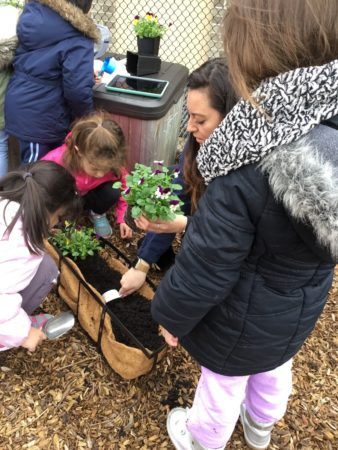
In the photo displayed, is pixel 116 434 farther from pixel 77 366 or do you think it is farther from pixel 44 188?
pixel 44 188

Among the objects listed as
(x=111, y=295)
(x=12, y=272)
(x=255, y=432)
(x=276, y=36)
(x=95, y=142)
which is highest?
(x=276, y=36)

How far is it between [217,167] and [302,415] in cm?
163

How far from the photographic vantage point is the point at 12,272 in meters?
1.71

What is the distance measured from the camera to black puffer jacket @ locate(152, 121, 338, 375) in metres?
0.97

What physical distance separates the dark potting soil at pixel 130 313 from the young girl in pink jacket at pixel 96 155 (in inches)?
19.1

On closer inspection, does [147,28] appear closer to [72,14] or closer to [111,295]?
[72,14]

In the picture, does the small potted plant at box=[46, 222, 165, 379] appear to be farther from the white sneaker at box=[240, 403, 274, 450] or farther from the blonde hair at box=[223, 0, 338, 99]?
the blonde hair at box=[223, 0, 338, 99]

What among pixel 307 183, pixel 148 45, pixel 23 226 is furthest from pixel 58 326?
pixel 148 45

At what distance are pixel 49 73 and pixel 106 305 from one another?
1479mm

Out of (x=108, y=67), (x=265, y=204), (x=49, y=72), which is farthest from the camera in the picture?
(x=108, y=67)

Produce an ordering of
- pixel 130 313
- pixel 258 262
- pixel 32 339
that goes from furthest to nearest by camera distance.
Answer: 1. pixel 130 313
2. pixel 32 339
3. pixel 258 262

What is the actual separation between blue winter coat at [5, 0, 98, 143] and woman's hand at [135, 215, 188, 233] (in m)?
1.31

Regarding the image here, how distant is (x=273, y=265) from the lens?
1199 mm

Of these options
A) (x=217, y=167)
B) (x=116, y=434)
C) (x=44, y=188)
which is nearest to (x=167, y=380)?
(x=116, y=434)
